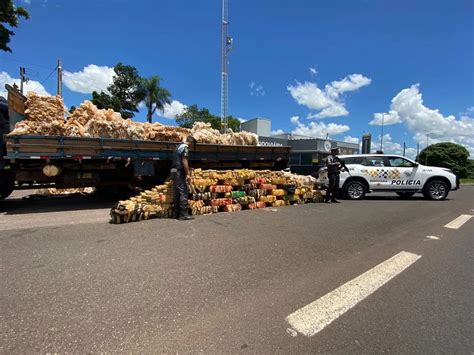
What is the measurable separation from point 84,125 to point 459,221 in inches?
397

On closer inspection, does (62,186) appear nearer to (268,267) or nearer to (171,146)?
(171,146)

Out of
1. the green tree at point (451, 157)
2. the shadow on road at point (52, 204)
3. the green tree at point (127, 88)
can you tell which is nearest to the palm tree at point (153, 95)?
the green tree at point (127, 88)

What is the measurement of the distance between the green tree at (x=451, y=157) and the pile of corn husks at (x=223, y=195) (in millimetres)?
53783

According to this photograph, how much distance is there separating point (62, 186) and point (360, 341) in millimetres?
8129

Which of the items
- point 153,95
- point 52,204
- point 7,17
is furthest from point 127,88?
point 52,204

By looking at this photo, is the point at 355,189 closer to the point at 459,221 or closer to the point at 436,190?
the point at 436,190

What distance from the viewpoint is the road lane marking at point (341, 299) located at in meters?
2.42

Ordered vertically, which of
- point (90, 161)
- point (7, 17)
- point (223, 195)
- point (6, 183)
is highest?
point (7, 17)

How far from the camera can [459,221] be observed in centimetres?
690

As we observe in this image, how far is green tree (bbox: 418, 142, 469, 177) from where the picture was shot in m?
50.4

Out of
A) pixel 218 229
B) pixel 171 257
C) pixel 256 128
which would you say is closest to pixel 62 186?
pixel 218 229

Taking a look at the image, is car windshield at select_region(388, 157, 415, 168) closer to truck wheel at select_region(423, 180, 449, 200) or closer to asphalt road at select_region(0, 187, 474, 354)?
truck wheel at select_region(423, 180, 449, 200)

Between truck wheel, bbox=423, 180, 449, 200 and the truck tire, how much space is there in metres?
13.8

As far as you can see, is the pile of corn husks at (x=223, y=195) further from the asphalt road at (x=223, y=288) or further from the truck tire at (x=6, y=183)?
the truck tire at (x=6, y=183)
